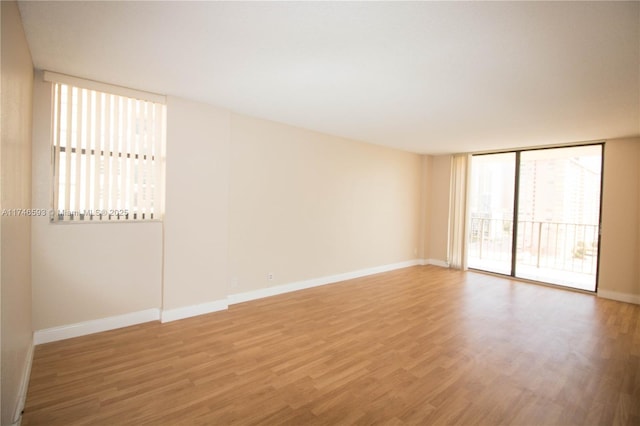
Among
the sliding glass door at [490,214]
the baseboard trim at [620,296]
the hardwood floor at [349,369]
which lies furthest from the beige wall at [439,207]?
the hardwood floor at [349,369]

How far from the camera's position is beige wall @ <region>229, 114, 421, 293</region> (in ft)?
13.9

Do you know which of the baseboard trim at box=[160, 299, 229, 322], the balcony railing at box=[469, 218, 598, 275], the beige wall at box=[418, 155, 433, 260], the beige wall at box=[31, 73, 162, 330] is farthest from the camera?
the beige wall at box=[418, 155, 433, 260]

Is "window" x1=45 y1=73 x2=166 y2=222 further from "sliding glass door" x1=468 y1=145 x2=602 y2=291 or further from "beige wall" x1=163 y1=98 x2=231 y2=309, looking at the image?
"sliding glass door" x1=468 y1=145 x2=602 y2=291

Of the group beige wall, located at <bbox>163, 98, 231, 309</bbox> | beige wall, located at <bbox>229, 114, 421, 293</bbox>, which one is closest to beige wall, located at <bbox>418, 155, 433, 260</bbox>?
beige wall, located at <bbox>229, 114, 421, 293</bbox>

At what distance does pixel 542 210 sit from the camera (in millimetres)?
6613

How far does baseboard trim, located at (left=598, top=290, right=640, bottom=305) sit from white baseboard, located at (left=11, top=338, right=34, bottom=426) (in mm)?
7211

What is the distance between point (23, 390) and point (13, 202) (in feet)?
4.42

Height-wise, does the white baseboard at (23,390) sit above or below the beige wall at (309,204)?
below

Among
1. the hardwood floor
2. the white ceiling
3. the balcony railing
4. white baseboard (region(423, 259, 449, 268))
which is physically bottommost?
the hardwood floor

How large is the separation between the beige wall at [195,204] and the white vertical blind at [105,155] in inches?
7.7

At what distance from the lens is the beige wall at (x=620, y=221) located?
4684 millimetres

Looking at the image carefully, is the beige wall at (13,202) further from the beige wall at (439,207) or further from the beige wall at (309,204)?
the beige wall at (439,207)

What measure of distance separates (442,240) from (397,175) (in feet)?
6.22

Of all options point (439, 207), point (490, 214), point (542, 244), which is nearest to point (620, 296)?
point (542, 244)
